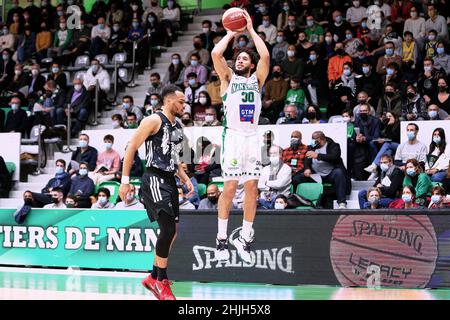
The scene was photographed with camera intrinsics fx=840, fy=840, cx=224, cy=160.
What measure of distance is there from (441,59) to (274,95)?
3.95 meters

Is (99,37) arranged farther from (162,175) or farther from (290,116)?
(162,175)

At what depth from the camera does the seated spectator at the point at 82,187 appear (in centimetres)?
1812

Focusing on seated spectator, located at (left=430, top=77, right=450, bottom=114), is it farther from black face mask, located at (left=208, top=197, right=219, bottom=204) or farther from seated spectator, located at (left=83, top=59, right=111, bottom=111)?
seated spectator, located at (left=83, top=59, right=111, bottom=111)

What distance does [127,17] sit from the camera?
84.4ft

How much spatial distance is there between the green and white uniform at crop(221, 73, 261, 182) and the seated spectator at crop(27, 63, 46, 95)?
1471 centimetres

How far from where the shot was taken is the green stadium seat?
16500mm

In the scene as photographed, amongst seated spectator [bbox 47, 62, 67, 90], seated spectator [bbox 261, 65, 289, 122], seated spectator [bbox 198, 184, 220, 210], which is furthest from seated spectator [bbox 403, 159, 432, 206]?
seated spectator [bbox 47, 62, 67, 90]

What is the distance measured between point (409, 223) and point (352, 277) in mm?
1301

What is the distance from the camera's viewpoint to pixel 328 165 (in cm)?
1700

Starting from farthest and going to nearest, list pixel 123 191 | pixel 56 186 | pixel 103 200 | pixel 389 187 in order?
1. pixel 56 186
2. pixel 103 200
3. pixel 389 187
4. pixel 123 191

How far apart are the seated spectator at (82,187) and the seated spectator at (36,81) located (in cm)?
578

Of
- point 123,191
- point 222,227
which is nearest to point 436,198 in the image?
point 222,227

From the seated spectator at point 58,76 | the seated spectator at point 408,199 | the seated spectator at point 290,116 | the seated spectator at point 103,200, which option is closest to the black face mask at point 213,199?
the seated spectator at point 103,200
